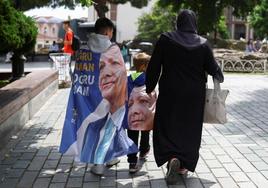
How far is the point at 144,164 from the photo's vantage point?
5805 mm

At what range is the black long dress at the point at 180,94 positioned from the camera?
491 cm

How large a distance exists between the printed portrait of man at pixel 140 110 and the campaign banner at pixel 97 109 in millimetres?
192

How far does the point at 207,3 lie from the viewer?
8.58m

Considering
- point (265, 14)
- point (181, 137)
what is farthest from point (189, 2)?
A: point (265, 14)

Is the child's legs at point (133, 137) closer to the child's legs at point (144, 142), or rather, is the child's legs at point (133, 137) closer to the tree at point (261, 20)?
the child's legs at point (144, 142)

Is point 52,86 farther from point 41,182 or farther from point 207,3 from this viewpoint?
point 41,182

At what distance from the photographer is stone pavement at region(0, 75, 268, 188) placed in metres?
5.12

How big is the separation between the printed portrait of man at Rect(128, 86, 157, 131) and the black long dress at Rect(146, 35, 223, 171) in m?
0.33

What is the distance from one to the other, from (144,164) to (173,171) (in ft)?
2.96

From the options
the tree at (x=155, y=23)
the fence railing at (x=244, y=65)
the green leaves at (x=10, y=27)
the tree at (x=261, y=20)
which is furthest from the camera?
the tree at (x=155, y=23)

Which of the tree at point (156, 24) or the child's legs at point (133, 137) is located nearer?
the child's legs at point (133, 137)

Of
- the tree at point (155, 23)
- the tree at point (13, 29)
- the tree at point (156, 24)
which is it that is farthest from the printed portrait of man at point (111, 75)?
the tree at point (156, 24)

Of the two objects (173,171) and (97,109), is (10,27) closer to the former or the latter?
(97,109)

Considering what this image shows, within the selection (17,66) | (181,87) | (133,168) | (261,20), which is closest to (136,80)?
(181,87)
